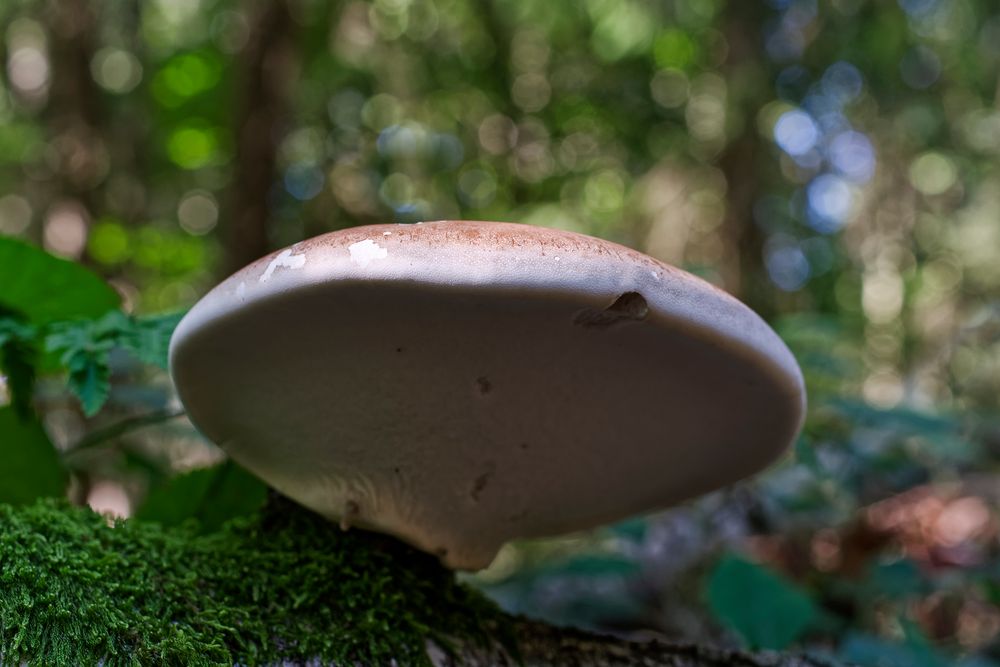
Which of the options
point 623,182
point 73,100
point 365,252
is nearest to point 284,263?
point 365,252

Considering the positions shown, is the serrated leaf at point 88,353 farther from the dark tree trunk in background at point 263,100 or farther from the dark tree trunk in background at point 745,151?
the dark tree trunk in background at point 745,151

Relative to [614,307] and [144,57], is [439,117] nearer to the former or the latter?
[144,57]

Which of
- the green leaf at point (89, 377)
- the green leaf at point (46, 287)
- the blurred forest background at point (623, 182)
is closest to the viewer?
the green leaf at point (89, 377)

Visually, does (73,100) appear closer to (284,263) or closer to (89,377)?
(89,377)

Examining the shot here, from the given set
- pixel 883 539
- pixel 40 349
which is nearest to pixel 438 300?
pixel 40 349

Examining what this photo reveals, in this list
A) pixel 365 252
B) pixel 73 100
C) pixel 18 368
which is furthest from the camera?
pixel 73 100

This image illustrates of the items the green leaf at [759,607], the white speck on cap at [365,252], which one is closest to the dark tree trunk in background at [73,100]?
the green leaf at [759,607]

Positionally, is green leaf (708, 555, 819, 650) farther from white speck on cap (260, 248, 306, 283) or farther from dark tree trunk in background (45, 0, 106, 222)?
dark tree trunk in background (45, 0, 106, 222)
